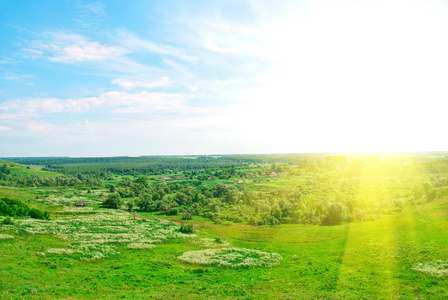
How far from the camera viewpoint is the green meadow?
1145 inches

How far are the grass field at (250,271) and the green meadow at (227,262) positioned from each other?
12 centimetres

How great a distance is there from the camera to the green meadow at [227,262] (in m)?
29.1

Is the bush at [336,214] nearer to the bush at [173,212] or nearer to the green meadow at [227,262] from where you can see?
the green meadow at [227,262]

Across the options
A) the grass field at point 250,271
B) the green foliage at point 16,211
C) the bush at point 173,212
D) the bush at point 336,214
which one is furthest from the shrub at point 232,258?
the bush at point 173,212

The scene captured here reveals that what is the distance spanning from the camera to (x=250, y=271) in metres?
37.4

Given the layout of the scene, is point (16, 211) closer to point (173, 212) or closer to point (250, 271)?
point (173, 212)

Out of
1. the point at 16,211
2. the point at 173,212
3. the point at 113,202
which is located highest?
the point at 16,211

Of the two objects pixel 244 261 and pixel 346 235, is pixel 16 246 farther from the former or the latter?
pixel 346 235

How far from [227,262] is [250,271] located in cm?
461

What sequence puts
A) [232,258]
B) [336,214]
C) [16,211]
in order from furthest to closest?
[336,214]
[16,211]
[232,258]

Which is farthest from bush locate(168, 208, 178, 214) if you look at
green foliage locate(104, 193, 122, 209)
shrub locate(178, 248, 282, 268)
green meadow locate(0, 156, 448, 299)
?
shrub locate(178, 248, 282, 268)

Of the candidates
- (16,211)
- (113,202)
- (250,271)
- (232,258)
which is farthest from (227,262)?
(113,202)

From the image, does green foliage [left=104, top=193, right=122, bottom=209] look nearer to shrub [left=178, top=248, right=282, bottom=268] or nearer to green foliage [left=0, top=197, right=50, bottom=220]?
green foliage [left=0, top=197, right=50, bottom=220]

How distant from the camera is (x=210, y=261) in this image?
4075cm
